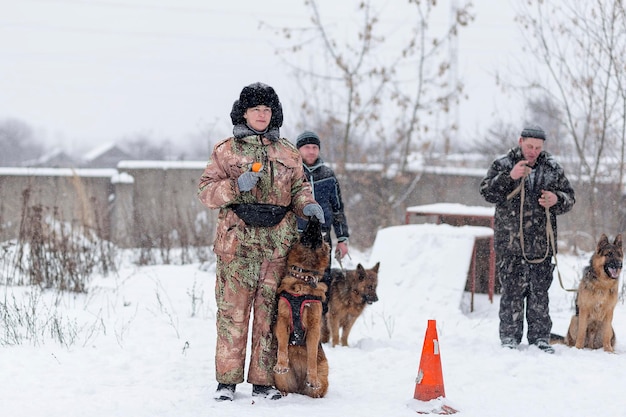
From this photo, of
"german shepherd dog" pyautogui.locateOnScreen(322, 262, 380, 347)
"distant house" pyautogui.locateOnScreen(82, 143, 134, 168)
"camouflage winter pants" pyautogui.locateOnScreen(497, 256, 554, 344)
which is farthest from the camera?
"distant house" pyautogui.locateOnScreen(82, 143, 134, 168)

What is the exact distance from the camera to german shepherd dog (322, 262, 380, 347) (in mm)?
6344

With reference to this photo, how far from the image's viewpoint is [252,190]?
392 centimetres

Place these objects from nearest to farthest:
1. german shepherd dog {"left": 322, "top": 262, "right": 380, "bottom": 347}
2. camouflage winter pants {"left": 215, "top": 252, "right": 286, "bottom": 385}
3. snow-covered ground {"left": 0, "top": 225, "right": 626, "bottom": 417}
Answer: snow-covered ground {"left": 0, "top": 225, "right": 626, "bottom": 417}
camouflage winter pants {"left": 215, "top": 252, "right": 286, "bottom": 385}
german shepherd dog {"left": 322, "top": 262, "right": 380, "bottom": 347}

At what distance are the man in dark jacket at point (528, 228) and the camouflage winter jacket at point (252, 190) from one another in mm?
2516

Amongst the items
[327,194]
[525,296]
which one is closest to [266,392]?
[327,194]

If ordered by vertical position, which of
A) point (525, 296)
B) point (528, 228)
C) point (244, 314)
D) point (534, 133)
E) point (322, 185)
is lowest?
point (525, 296)

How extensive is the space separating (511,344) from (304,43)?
971cm

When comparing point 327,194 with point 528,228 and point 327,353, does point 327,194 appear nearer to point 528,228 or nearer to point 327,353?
point 327,353

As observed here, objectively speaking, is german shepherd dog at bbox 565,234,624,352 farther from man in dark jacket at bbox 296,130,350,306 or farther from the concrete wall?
the concrete wall

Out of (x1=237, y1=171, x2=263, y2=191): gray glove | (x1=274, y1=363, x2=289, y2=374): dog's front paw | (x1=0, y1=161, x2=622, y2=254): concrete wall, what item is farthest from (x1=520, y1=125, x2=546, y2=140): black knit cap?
(x1=0, y1=161, x2=622, y2=254): concrete wall

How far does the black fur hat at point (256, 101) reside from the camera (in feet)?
12.9

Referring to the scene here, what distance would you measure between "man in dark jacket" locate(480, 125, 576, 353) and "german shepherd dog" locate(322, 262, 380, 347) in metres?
1.34

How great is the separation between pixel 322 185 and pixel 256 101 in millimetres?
1885

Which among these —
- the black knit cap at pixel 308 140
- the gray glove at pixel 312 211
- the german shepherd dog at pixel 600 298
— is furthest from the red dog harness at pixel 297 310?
the german shepherd dog at pixel 600 298
